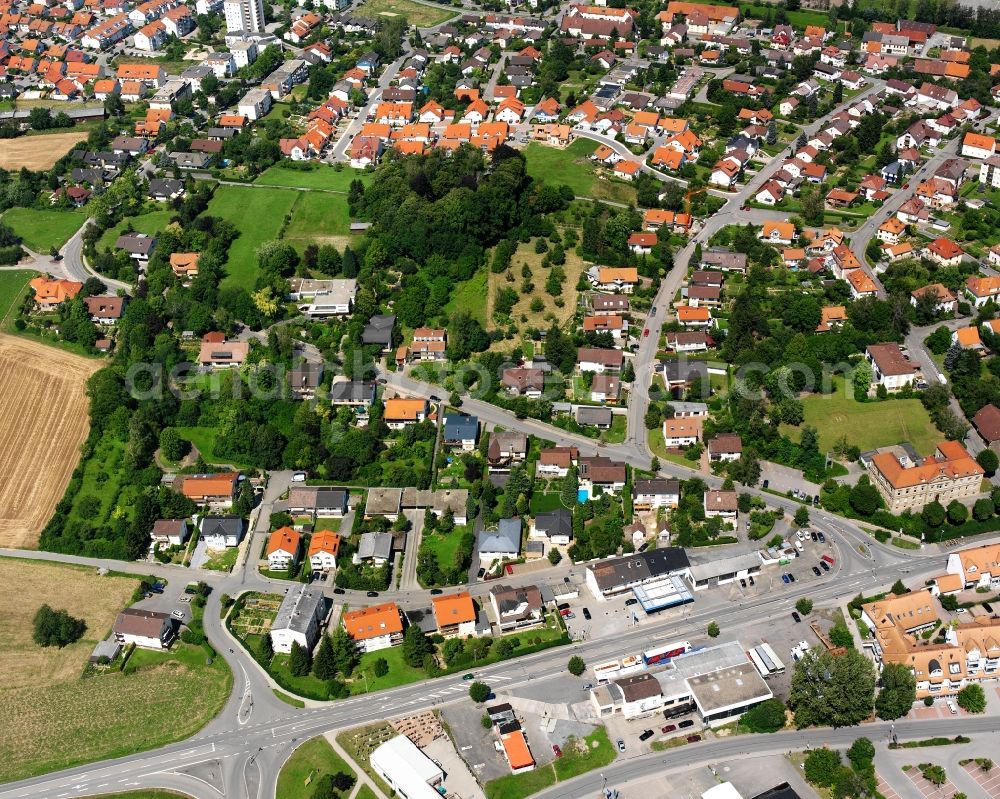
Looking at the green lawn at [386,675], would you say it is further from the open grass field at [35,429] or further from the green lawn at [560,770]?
the open grass field at [35,429]

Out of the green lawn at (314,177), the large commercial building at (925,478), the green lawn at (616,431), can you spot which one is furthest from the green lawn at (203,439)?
the large commercial building at (925,478)

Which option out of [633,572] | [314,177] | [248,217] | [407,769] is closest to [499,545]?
[633,572]

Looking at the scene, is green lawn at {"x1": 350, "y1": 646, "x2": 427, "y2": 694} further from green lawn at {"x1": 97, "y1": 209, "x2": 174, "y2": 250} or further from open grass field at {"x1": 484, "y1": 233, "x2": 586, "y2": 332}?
green lawn at {"x1": 97, "y1": 209, "x2": 174, "y2": 250}

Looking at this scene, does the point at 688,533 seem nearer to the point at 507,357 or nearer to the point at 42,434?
the point at 507,357

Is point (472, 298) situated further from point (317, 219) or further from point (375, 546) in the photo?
point (375, 546)

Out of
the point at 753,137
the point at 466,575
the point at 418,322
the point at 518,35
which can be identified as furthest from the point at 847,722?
the point at 518,35

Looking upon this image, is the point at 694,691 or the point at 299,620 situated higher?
the point at 694,691
